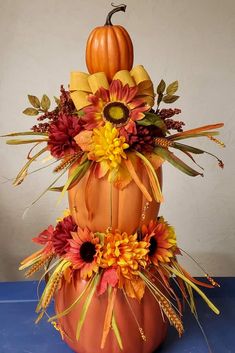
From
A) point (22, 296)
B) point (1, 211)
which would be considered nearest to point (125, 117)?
point (22, 296)

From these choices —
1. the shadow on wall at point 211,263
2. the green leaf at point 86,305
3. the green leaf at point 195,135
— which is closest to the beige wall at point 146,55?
the shadow on wall at point 211,263

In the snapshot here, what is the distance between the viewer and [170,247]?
71 centimetres

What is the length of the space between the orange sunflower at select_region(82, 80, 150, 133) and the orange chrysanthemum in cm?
17

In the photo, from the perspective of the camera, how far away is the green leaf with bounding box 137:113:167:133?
630 mm

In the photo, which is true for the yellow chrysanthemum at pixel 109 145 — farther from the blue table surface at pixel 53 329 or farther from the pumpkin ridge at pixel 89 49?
the blue table surface at pixel 53 329

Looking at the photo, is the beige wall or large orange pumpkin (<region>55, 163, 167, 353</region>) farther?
the beige wall

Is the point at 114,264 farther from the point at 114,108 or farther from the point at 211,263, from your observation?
the point at 211,263

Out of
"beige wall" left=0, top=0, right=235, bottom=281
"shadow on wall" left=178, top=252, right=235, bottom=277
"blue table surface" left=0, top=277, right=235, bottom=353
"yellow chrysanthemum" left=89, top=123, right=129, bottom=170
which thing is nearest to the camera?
"yellow chrysanthemum" left=89, top=123, right=129, bottom=170

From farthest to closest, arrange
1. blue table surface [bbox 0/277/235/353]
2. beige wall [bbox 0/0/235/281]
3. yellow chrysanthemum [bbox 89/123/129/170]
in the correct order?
beige wall [bbox 0/0/235/281], blue table surface [bbox 0/277/235/353], yellow chrysanthemum [bbox 89/123/129/170]

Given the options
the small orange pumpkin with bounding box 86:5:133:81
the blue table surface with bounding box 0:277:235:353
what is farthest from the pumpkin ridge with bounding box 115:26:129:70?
the blue table surface with bounding box 0:277:235:353

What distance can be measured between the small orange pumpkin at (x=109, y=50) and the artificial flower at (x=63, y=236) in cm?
26

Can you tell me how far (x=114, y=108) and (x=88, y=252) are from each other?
0.23 metres

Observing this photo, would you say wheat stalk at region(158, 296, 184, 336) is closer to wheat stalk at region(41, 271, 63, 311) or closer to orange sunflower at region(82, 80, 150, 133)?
wheat stalk at region(41, 271, 63, 311)

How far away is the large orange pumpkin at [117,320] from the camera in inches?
26.5
